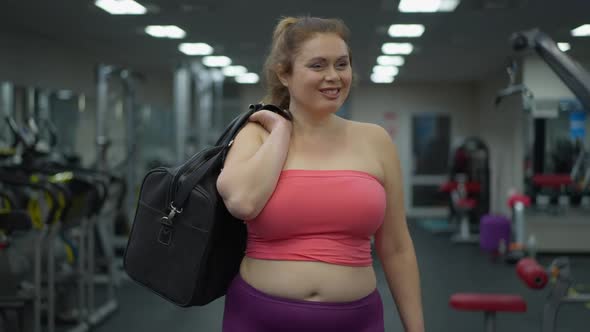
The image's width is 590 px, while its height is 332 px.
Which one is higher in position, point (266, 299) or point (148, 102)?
point (148, 102)

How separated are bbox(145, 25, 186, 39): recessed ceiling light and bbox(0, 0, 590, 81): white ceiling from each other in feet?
0.31

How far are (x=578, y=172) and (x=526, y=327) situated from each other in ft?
11.4

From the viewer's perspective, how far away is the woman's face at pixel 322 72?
4.10ft

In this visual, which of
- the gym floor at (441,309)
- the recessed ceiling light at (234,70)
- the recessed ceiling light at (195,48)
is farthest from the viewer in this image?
the recessed ceiling light at (234,70)

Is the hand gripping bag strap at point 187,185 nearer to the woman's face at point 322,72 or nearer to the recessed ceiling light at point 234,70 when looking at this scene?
the woman's face at point 322,72


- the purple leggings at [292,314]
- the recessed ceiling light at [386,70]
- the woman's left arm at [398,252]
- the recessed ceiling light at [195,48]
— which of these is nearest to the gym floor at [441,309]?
the recessed ceiling light at [195,48]

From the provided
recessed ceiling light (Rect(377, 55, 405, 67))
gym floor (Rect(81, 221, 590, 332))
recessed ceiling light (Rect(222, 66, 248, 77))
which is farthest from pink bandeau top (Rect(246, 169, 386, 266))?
recessed ceiling light (Rect(222, 66, 248, 77))

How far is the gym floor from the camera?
4.61 metres

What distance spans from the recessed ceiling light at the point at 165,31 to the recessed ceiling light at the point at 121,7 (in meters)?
0.68

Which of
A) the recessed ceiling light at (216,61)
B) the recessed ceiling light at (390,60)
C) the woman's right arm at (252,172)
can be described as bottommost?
the woman's right arm at (252,172)

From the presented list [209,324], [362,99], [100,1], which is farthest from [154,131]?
[209,324]

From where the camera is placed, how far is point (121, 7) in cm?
547

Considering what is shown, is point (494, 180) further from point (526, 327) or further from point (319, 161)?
point (319, 161)

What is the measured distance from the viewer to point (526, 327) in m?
4.66
